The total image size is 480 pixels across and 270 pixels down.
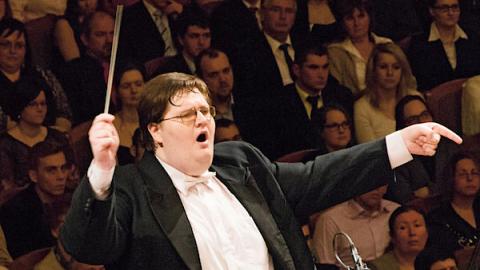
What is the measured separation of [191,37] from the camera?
4473mm

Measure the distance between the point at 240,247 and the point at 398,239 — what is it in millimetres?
2023

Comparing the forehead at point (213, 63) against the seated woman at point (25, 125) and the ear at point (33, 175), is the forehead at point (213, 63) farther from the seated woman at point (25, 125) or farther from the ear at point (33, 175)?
the ear at point (33, 175)

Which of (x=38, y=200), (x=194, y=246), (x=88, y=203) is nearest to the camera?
(x=88, y=203)

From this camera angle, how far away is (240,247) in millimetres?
2449

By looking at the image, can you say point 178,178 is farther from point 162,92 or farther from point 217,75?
point 217,75

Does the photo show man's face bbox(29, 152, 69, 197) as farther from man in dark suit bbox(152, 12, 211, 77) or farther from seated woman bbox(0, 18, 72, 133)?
man in dark suit bbox(152, 12, 211, 77)

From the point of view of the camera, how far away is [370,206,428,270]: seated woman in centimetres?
436

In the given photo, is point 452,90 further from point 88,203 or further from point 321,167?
point 88,203

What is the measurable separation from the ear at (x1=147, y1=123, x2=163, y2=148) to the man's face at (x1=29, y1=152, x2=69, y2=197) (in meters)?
1.54

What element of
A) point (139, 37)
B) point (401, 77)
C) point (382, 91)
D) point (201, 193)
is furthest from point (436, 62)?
point (201, 193)

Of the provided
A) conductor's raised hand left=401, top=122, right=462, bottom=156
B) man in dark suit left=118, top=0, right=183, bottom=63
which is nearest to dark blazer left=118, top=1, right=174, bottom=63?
man in dark suit left=118, top=0, right=183, bottom=63

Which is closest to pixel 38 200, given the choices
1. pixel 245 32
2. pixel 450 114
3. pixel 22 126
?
pixel 22 126

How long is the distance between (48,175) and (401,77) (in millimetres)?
1693

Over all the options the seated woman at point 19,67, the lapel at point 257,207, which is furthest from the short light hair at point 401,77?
the lapel at point 257,207
